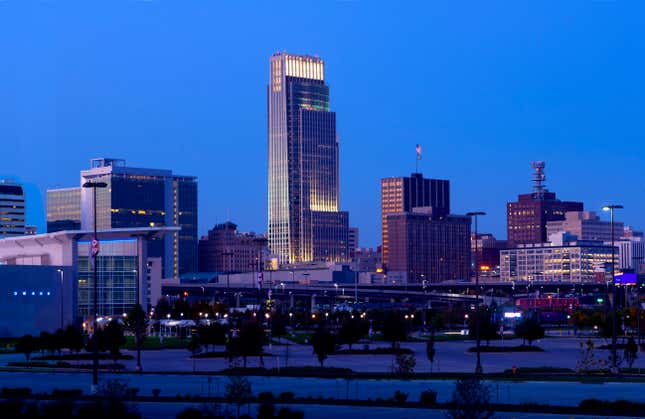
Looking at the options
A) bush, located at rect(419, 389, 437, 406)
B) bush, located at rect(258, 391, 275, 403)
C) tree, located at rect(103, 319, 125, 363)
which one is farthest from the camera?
tree, located at rect(103, 319, 125, 363)

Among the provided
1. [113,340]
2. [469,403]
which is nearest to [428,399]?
[469,403]

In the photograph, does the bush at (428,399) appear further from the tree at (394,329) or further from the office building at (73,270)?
the office building at (73,270)

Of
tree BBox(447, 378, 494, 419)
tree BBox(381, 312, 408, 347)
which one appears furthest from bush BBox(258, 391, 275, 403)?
tree BBox(381, 312, 408, 347)

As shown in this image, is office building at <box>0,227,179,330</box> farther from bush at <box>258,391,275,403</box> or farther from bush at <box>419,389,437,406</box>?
bush at <box>419,389,437,406</box>

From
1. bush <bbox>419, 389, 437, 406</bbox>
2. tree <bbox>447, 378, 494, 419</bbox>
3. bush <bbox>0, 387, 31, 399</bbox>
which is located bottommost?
bush <bbox>0, 387, 31, 399</bbox>

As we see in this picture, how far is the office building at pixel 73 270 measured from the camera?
154 meters

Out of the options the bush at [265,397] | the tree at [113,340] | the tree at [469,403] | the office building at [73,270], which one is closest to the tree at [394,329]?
the tree at [113,340]

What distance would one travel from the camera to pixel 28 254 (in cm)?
17038

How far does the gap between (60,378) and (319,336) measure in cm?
1645

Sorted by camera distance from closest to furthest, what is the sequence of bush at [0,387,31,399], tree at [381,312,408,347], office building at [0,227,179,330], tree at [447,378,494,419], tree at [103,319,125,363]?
tree at [447,378,494,419] < bush at [0,387,31,399] < tree at [103,319,125,363] < tree at [381,312,408,347] < office building at [0,227,179,330]

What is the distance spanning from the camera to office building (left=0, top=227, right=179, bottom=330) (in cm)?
15412

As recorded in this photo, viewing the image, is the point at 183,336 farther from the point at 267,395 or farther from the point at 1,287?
the point at 267,395

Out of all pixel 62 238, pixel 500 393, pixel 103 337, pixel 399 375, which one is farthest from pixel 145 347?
pixel 500 393

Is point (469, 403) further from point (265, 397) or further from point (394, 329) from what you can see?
point (394, 329)
